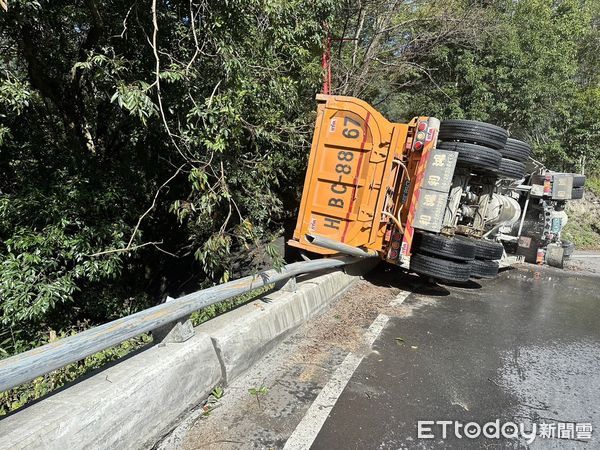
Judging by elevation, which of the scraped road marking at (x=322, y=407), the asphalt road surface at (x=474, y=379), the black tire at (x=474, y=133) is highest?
the black tire at (x=474, y=133)

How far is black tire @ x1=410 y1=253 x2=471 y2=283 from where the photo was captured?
644 centimetres

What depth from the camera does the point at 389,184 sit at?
20.8ft

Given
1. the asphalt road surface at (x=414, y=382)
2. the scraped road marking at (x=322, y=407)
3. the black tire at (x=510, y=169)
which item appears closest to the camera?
the scraped road marking at (x=322, y=407)

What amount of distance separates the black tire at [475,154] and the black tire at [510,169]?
83 centimetres

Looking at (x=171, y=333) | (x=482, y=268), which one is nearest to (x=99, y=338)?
(x=171, y=333)

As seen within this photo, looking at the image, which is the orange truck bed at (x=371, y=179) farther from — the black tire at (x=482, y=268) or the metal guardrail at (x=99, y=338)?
the metal guardrail at (x=99, y=338)

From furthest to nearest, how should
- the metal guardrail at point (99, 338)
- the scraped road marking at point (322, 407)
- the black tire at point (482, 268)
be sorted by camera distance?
1. the black tire at point (482, 268)
2. the scraped road marking at point (322, 407)
3. the metal guardrail at point (99, 338)

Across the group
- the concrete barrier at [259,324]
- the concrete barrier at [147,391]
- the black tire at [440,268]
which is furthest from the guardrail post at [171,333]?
the black tire at [440,268]

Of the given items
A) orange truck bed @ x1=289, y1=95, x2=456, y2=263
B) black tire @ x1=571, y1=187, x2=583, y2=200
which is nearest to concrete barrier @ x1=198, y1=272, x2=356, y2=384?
orange truck bed @ x1=289, y1=95, x2=456, y2=263

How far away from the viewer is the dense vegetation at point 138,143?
4.51 meters

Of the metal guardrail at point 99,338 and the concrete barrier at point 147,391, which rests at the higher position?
the metal guardrail at point 99,338

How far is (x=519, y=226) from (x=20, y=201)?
9928 mm

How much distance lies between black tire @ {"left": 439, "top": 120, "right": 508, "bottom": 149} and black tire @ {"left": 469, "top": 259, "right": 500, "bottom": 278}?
5.98 feet

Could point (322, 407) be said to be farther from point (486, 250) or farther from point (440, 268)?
point (486, 250)
